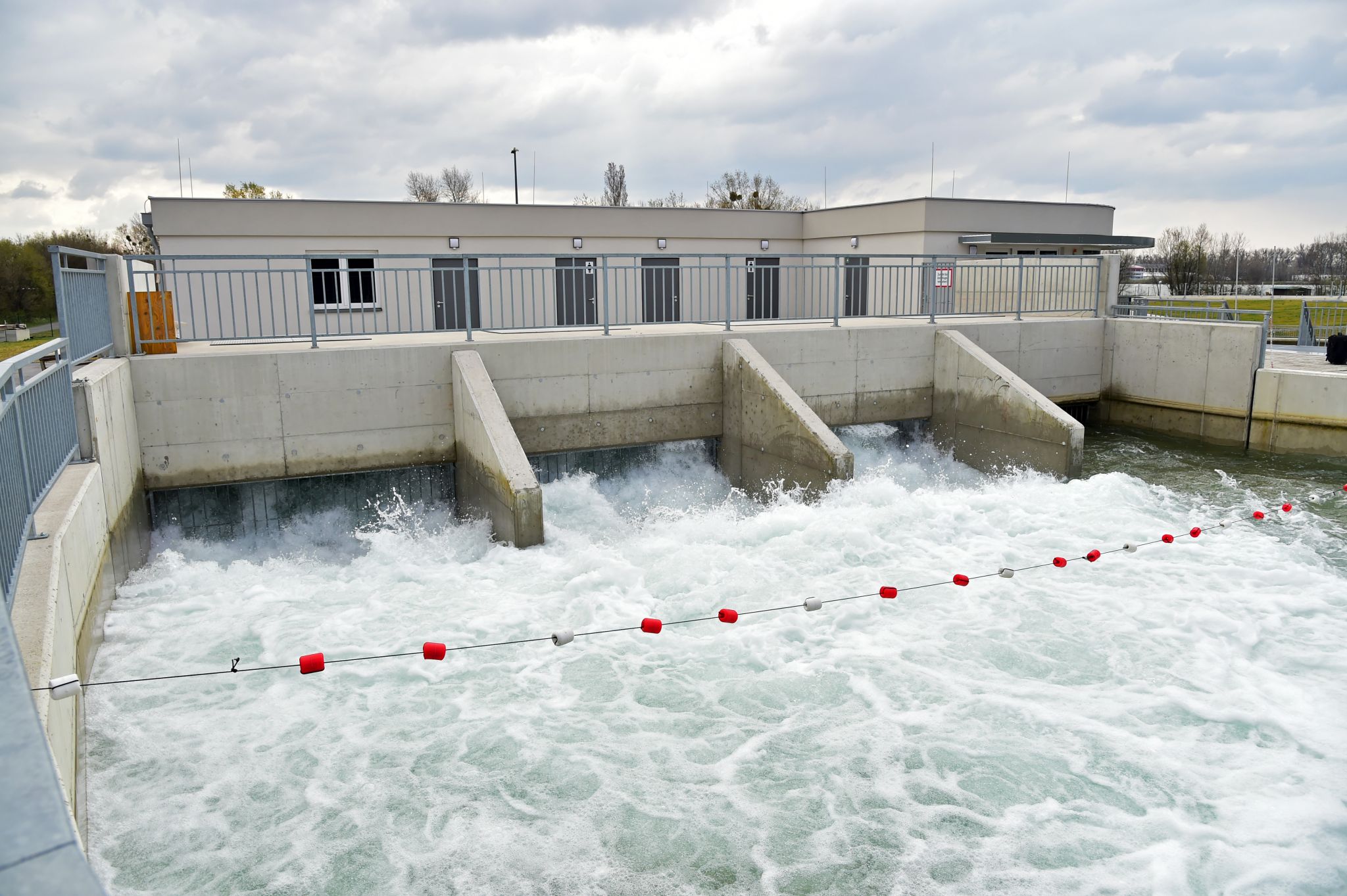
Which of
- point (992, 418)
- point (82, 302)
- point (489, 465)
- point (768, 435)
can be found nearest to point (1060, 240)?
point (992, 418)

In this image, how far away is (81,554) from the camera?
6227mm

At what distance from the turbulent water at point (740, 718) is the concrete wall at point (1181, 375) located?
522 centimetres

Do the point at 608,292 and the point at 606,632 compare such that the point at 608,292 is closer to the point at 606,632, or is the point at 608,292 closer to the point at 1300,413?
the point at 606,632

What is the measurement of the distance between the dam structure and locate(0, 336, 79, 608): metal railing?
4 centimetres

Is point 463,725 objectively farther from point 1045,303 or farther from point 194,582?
point 1045,303

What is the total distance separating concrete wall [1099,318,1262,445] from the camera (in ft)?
49.2

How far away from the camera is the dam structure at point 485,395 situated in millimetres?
6658

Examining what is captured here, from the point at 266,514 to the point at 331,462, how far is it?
2.98 ft

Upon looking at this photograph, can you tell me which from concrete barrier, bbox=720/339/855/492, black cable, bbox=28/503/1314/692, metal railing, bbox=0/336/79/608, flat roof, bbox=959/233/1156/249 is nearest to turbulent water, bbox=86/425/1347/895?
black cable, bbox=28/503/1314/692

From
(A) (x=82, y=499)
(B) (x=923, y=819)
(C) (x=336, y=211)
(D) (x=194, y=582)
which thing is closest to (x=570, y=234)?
(C) (x=336, y=211)

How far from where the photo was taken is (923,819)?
16.5ft

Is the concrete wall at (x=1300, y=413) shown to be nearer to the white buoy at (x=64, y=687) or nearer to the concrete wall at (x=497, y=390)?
the concrete wall at (x=497, y=390)

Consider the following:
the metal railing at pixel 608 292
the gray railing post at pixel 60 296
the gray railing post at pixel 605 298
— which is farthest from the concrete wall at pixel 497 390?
the gray railing post at pixel 60 296

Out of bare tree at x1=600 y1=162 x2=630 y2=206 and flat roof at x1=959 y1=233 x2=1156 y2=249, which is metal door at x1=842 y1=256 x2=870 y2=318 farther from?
bare tree at x1=600 y1=162 x2=630 y2=206
